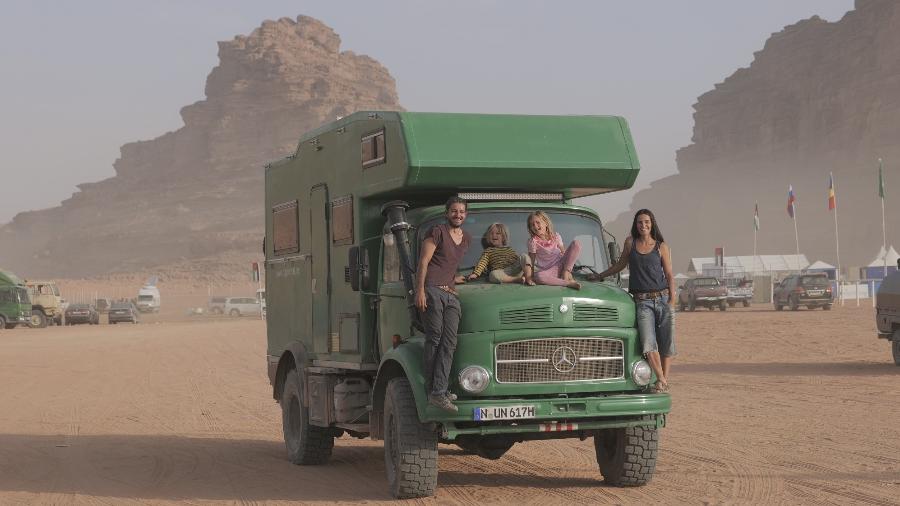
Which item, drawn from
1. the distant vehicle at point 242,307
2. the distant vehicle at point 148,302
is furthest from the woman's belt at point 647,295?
the distant vehicle at point 148,302

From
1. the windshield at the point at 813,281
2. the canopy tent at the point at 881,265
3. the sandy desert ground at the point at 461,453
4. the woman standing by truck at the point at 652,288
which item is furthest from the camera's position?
the canopy tent at the point at 881,265

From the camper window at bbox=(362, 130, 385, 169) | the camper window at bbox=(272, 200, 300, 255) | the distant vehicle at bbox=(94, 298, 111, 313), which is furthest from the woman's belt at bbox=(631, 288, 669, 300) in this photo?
the distant vehicle at bbox=(94, 298, 111, 313)

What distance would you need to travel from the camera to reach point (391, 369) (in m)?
10.5

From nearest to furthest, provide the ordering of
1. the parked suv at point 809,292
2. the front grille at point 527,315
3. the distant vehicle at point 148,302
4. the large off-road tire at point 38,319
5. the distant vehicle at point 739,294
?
the front grille at point 527,315
the parked suv at point 809,292
the distant vehicle at point 739,294
the large off-road tire at point 38,319
the distant vehicle at point 148,302

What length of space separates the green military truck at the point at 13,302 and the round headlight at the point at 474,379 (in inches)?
2331

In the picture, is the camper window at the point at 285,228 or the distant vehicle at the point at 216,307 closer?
the camper window at the point at 285,228

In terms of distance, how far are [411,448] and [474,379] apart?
82 centimetres

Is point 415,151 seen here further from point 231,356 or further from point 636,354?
point 231,356

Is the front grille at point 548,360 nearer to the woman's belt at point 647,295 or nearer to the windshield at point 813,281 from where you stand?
the woman's belt at point 647,295

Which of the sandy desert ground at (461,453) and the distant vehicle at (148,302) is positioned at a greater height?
the distant vehicle at (148,302)

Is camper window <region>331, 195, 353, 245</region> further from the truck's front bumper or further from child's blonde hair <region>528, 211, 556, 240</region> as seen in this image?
the truck's front bumper

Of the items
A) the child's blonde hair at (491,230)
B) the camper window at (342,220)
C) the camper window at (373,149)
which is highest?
the camper window at (373,149)

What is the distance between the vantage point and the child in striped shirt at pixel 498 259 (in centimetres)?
1006

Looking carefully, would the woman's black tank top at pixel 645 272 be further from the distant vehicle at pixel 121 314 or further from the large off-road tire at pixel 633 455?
the distant vehicle at pixel 121 314
